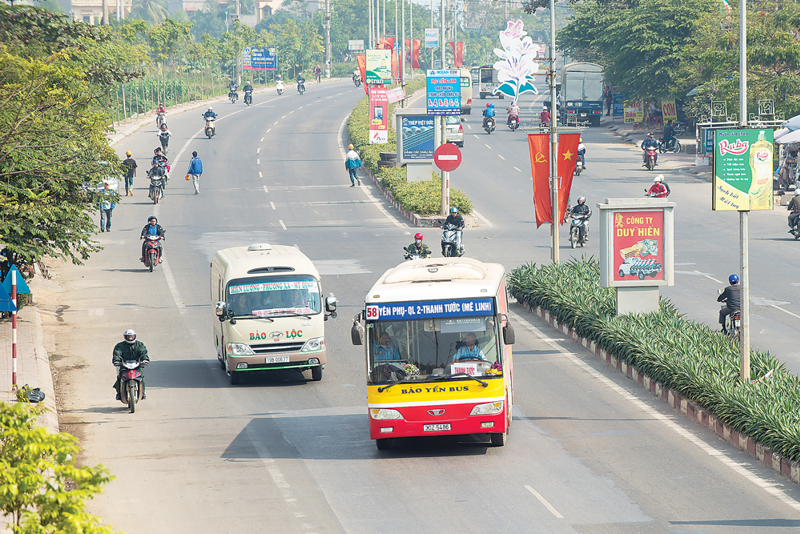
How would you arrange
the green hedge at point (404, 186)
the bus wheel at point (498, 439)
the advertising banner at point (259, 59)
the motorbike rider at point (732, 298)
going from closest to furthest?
the bus wheel at point (498, 439)
the motorbike rider at point (732, 298)
the green hedge at point (404, 186)
the advertising banner at point (259, 59)

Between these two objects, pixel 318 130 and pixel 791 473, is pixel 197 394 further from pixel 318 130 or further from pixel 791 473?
pixel 318 130

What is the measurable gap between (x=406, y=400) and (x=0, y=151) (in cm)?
994

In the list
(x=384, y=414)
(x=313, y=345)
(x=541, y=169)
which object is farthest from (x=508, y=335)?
(x=541, y=169)

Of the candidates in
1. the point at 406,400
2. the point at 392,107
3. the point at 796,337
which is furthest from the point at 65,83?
the point at 392,107

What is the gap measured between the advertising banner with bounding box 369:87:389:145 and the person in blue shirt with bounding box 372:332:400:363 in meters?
40.1

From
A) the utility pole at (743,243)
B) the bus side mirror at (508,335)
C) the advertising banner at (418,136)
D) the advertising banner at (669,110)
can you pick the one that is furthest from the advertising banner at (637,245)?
the advertising banner at (669,110)

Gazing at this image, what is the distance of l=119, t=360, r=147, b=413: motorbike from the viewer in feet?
55.9

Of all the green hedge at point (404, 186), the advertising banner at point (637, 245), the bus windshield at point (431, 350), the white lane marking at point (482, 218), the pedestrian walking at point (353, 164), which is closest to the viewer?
the bus windshield at point (431, 350)

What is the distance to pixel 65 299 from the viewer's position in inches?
1079

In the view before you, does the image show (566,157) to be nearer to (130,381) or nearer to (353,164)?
(130,381)

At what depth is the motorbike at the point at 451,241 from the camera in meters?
30.9

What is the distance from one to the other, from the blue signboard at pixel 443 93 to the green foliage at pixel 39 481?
3161 centimetres

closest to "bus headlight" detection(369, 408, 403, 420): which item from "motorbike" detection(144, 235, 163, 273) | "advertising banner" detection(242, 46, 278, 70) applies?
"motorbike" detection(144, 235, 163, 273)

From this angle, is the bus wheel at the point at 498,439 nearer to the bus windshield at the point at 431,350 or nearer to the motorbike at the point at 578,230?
the bus windshield at the point at 431,350
